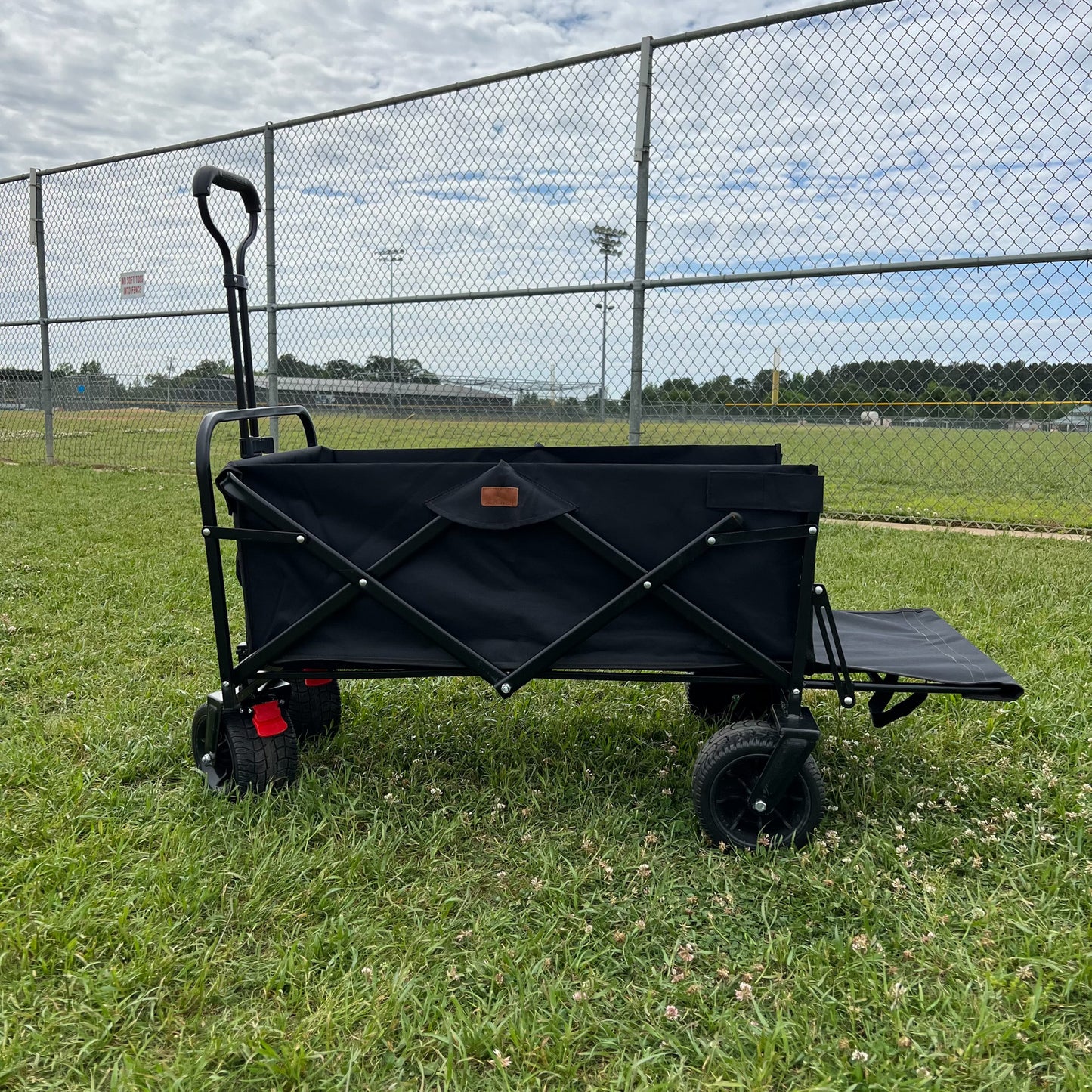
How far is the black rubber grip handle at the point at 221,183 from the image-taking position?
2473 mm

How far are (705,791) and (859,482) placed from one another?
783cm

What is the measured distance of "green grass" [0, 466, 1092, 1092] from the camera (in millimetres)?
1512

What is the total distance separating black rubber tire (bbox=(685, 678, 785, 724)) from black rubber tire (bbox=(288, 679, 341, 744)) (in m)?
1.14

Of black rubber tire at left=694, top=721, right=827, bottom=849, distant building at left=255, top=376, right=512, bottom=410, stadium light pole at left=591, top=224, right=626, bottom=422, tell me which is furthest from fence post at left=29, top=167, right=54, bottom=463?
black rubber tire at left=694, top=721, right=827, bottom=849

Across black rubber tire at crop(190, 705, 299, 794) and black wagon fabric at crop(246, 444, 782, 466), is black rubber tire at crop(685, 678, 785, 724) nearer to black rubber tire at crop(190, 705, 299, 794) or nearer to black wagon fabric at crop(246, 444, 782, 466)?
black wagon fabric at crop(246, 444, 782, 466)

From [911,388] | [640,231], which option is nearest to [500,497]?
[640,231]

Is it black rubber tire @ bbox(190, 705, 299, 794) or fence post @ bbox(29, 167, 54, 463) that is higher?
fence post @ bbox(29, 167, 54, 463)

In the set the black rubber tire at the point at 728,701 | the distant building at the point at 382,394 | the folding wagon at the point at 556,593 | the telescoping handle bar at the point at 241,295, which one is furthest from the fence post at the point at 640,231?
the folding wagon at the point at 556,593

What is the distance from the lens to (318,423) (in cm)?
710

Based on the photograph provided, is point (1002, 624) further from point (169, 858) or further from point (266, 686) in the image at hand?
point (169, 858)

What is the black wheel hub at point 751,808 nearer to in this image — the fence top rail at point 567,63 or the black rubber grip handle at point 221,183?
the black rubber grip handle at point 221,183

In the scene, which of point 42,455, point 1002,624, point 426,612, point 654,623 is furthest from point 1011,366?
point 42,455

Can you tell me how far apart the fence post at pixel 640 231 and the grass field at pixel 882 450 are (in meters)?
0.53

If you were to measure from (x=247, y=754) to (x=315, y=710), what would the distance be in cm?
45
